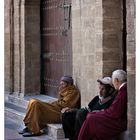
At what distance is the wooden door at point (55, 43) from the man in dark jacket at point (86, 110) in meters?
1.88

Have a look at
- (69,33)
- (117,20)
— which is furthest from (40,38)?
(117,20)

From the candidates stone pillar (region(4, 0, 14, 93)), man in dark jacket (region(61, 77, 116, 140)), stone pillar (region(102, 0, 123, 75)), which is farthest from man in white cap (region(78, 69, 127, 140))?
stone pillar (region(4, 0, 14, 93))

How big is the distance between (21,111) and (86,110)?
2.85 meters

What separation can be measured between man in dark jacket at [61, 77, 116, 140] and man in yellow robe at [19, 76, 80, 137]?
49 cm

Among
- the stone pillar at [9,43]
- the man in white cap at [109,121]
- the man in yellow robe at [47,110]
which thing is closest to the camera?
the man in white cap at [109,121]

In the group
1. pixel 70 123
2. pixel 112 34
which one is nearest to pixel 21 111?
pixel 70 123

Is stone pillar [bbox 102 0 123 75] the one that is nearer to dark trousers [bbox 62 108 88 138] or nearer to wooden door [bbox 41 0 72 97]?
dark trousers [bbox 62 108 88 138]

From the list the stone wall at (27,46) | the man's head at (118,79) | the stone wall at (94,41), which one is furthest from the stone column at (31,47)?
the man's head at (118,79)

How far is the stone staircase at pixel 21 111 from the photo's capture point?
20.4 feet

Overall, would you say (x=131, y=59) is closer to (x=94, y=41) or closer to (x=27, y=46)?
(x=94, y=41)

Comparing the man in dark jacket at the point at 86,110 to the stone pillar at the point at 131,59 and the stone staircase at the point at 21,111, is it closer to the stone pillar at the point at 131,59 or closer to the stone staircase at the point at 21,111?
the stone staircase at the point at 21,111

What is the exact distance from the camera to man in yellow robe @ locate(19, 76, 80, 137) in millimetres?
6547

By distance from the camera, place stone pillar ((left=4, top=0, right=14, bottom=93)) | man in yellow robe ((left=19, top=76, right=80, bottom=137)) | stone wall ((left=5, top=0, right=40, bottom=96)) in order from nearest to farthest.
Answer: man in yellow robe ((left=19, top=76, right=80, bottom=137))
stone wall ((left=5, top=0, right=40, bottom=96))
stone pillar ((left=4, top=0, right=14, bottom=93))
